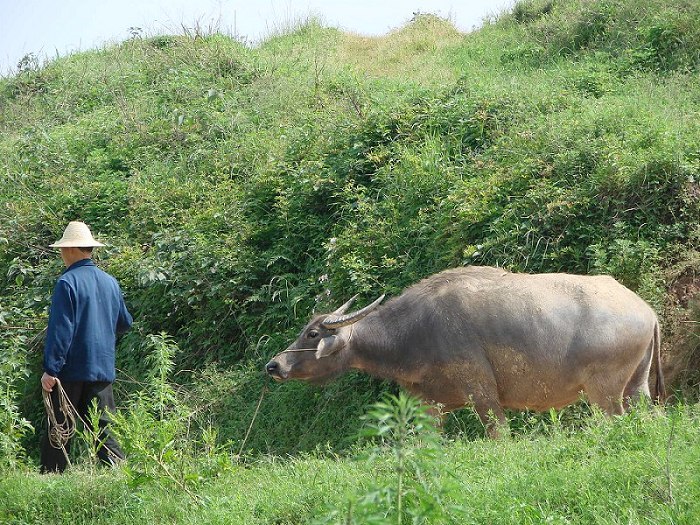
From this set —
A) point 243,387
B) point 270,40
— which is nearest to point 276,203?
point 243,387

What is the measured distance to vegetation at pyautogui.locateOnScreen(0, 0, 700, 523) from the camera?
5664 millimetres

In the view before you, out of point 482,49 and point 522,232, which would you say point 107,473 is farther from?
point 482,49

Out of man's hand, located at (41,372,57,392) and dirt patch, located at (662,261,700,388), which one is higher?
man's hand, located at (41,372,57,392)

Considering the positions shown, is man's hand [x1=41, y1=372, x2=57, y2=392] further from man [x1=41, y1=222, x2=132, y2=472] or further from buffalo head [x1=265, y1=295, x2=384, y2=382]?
buffalo head [x1=265, y1=295, x2=384, y2=382]

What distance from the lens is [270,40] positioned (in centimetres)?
1841

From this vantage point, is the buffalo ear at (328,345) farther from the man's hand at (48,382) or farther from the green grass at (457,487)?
the man's hand at (48,382)

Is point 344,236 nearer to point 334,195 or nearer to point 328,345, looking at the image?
point 334,195

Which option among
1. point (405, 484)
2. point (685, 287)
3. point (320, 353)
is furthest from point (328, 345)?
point (405, 484)

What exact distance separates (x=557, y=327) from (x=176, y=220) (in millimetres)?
5726

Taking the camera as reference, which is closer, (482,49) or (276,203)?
(276,203)

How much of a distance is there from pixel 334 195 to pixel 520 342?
3.72 meters

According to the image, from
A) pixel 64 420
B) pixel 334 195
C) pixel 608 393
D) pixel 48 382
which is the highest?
pixel 334 195

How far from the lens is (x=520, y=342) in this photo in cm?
717

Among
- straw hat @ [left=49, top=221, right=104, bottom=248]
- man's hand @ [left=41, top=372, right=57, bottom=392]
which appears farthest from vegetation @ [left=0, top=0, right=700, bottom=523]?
straw hat @ [left=49, top=221, right=104, bottom=248]
